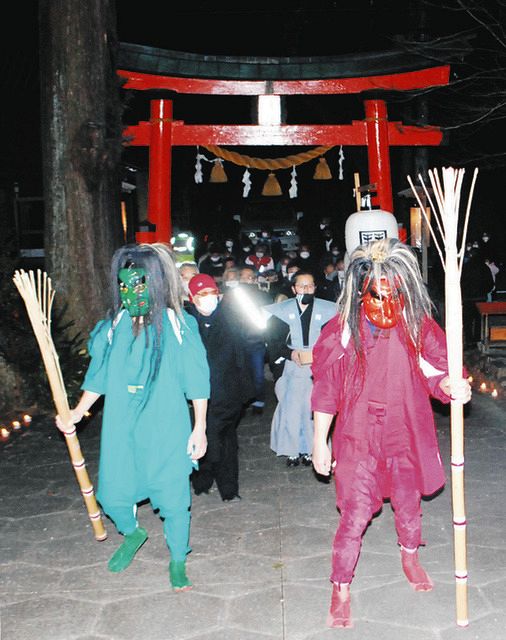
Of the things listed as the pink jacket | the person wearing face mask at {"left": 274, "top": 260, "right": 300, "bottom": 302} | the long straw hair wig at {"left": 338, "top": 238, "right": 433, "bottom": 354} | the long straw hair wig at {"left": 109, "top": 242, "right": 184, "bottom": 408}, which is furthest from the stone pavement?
the person wearing face mask at {"left": 274, "top": 260, "right": 300, "bottom": 302}

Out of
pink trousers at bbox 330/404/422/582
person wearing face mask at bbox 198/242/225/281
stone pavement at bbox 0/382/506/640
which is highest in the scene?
person wearing face mask at bbox 198/242/225/281

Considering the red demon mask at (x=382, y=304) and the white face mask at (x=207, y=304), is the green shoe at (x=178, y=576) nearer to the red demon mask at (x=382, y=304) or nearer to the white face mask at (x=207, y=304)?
the red demon mask at (x=382, y=304)

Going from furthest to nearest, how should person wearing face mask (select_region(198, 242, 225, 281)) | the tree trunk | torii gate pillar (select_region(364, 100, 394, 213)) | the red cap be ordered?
person wearing face mask (select_region(198, 242, 225, 281)) → torii gate pillar (select_region(364, 100, 394, 213)) → the tree trunk → the red cap

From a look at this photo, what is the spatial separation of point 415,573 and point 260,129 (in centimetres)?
926

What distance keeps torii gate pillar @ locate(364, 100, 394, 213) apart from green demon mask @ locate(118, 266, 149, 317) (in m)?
8.01

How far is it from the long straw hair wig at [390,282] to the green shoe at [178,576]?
1776 millimetres

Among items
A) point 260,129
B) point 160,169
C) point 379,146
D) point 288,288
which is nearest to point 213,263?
point 260,129

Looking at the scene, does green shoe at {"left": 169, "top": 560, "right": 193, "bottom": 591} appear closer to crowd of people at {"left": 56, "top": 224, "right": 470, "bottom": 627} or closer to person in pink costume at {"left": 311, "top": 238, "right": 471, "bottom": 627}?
crowd of people at {"left": 56, "top": 224, "right": 470, "bottom": 627}

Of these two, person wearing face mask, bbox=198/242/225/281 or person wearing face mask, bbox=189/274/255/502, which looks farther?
person wearing face mask, bbox=198/242/225/281

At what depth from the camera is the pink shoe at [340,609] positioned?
3.91m

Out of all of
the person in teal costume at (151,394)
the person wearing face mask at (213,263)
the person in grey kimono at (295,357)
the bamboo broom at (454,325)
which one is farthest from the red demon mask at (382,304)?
the person wearing face mask at (213,263)

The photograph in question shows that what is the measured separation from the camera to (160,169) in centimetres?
1148

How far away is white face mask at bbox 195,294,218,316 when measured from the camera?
243 inches

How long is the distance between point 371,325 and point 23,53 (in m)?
13.5
